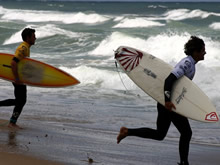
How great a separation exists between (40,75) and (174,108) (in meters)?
2.72

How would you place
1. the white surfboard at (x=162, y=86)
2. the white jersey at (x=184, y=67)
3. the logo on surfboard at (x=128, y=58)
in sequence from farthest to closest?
1. the logo on surfboard at (x=128, y=58)
2. the white surfboard at (x=162, y=86)
3. the white jersey at (x=184, y=67)

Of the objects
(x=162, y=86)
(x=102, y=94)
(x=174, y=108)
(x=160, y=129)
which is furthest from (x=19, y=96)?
(x=102, y=94)

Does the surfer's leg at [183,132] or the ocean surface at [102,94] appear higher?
the surfer's leg at [183,132]

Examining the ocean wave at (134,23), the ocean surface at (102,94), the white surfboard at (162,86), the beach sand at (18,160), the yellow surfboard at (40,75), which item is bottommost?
the ocean wave at (134,23)

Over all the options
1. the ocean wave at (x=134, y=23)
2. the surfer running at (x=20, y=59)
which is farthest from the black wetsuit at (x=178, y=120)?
the ocean wave at (x=134, y=23)

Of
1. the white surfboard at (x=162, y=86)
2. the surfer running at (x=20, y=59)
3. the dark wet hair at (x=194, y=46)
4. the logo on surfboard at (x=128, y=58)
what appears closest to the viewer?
the dark wet hair at (x=194, y=46)

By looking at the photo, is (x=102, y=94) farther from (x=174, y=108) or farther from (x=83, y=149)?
(x=174, y=108)

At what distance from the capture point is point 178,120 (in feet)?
14.1

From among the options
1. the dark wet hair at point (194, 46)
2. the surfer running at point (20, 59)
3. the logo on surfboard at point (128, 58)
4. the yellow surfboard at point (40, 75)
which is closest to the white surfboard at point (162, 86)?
the logo on surfboard at point (128, 58)

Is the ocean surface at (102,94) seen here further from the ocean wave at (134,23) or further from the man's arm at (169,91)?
the ocean wave at (134,23)

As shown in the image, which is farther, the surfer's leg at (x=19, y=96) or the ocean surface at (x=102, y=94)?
the ocean surface at (x=102, y=94)

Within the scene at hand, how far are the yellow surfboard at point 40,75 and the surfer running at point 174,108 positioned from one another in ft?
6.94

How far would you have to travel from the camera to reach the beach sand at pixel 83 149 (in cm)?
452

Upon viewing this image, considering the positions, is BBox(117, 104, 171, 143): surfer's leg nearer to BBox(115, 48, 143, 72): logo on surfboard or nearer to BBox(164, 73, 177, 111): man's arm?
BBox(164, 73, 177, 111): man's arm
